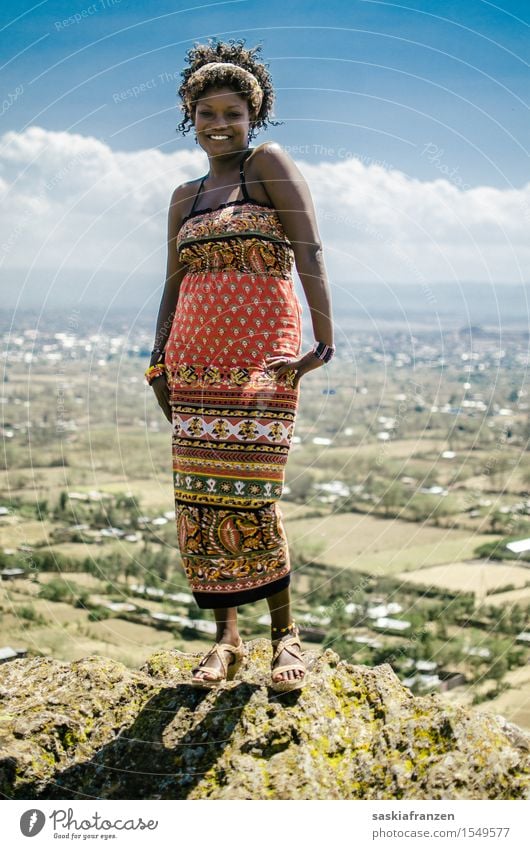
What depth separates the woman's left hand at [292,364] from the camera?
4000 millimetres

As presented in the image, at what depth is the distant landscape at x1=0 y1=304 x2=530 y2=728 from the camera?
8414 millimetres

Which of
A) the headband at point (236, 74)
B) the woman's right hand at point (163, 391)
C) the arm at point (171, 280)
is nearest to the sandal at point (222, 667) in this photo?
the woman's right hand at point (163, 391)

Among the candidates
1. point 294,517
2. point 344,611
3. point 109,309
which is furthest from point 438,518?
point 109,309

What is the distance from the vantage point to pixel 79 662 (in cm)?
461

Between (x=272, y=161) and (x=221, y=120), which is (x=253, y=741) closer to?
(x=272, y=161)

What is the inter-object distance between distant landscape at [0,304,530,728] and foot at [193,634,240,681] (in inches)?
34.8

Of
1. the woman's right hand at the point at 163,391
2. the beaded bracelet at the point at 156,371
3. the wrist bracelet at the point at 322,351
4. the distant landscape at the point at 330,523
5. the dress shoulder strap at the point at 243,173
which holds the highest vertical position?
the dress shoulder strap at the point at 243,173

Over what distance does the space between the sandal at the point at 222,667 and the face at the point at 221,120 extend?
2.45m

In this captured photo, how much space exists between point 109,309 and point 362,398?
4563cm

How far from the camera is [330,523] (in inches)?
1261

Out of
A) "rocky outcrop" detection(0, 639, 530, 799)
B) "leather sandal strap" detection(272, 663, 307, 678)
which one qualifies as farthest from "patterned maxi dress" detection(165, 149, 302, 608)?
"rocky outcrop" detection(0, 639, 530, 799)

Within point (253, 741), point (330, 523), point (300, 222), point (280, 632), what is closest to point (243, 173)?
point (300, 222)

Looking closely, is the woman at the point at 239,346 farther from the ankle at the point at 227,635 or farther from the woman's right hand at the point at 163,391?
the woman's right hand at the point at 163,391

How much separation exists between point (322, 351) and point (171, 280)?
997mm
